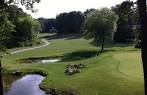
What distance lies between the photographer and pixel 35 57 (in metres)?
95.7

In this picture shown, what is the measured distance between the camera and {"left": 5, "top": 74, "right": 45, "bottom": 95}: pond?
4716cm

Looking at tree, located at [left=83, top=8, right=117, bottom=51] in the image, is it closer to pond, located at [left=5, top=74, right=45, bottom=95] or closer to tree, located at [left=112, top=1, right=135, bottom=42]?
tree, located at [left=112, top=1, right=135, bottom=42]

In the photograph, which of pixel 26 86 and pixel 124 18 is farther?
pixel 26 86

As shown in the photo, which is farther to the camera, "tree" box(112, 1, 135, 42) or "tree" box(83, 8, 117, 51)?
"tree" box(83, 8, 117, 51)

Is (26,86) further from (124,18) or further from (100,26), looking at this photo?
(100,26)

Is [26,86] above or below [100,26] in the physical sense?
below

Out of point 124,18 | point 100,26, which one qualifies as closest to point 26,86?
point 124,18

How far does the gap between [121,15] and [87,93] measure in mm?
20835

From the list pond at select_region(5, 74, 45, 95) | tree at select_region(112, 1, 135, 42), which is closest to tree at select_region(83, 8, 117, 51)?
tree at select_region(112, 1, 135, 42)

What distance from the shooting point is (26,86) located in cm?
5253

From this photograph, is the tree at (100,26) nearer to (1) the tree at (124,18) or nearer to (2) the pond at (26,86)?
(1) the tree at (124,18)

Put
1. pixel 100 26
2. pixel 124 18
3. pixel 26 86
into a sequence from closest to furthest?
pixel 124 18 → pixel 26 86 → pixel 100 26

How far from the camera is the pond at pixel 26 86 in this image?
47.2 m

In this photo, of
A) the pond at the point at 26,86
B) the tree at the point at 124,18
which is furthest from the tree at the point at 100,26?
the pond at the point at 26,86
